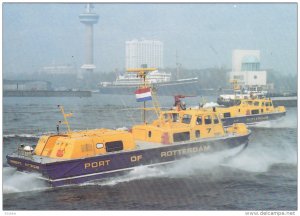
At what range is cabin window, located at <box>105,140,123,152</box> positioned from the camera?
19038 millimetres

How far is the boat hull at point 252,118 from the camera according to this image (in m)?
39.5

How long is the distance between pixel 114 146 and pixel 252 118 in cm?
2419

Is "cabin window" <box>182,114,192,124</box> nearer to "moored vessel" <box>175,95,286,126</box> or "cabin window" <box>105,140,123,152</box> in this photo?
"cabin window" <box>105,140,123,152</box>

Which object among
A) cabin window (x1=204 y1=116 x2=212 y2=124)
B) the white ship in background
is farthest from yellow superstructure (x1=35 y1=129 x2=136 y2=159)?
the white ship in background

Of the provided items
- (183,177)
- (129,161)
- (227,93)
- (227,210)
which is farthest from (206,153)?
(227,93)

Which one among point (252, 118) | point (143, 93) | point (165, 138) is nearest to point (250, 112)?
point (252, 118)

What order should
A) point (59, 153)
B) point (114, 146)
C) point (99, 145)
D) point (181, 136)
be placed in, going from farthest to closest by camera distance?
1. point (181, 136)
2. point (114, 146)
3. point (99, 145)
4. point (59, 153)

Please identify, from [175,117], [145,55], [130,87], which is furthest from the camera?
[130,87]

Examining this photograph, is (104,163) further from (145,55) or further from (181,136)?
(145,55)

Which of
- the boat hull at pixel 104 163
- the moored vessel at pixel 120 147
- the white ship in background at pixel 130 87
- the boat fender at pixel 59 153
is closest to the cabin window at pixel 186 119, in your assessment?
the moored vessel at pixel 120 147

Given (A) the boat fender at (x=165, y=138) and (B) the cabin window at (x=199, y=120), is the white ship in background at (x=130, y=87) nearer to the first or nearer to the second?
(B) the cabin window at (x=199, y=120)

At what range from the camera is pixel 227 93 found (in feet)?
221

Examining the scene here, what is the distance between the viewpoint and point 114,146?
63.1 ft

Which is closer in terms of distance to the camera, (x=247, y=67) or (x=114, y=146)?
(x=114, y=146)
